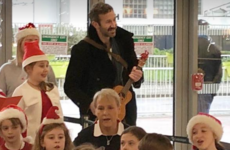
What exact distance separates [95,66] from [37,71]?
1.49ft

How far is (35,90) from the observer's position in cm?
332

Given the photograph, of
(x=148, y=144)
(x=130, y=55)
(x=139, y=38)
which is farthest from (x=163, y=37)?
(x=148, y=144)

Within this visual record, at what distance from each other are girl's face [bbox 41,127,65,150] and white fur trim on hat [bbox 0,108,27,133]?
8.9 inches

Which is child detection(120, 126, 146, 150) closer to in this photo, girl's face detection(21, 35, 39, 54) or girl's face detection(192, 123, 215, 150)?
girl's face detection(192, 123, 215, 150)

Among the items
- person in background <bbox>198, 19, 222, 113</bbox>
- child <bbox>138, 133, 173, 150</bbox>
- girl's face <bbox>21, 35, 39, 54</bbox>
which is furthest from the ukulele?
person in background <bbox>198, 19, 222, 113</bbox>

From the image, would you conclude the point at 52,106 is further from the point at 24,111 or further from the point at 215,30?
the point at 215,30

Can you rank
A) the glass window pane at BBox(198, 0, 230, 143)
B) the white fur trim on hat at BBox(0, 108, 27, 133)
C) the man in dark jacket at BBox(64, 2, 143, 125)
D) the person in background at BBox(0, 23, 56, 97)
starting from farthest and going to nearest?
the glass window pane at BBox(198, 0, 230, 143)
the person in background at BBox(0, 23, 56, 97)
the man in dark jacket at BBox(64, 2, 143, 125)
the white fur trim on hat at BBox(0, 108, 27, 133)

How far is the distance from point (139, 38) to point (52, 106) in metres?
2.00

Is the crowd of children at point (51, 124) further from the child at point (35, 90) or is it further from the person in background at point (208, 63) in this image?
the person in background at point (208, 63)

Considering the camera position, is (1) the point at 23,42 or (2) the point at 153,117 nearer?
(1) the point at 23,42

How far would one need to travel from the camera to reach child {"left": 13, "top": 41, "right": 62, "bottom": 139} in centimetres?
330

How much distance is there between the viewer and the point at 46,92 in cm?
335

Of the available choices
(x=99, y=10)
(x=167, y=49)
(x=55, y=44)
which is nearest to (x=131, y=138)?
(x=99, y=10)

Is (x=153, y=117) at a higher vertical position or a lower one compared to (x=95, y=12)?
lower
